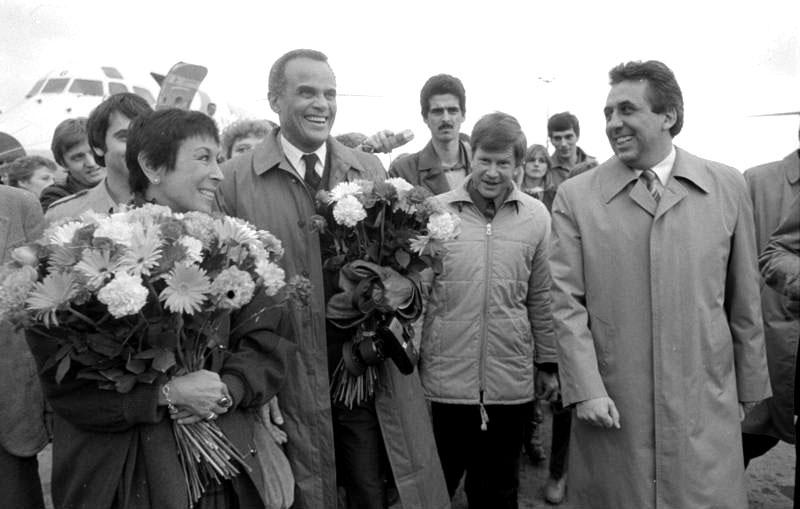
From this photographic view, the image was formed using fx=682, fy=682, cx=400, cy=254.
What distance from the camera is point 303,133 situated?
3.12 m

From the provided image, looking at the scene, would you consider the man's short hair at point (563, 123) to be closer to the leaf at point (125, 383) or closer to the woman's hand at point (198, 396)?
the woman's hand at point (198, 396)

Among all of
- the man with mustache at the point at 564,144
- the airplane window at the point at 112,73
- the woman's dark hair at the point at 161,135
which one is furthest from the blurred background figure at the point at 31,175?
the airplane window at the point at 112,73

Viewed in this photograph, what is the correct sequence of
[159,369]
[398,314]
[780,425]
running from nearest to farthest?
[159,369], [398,314], [780,425]

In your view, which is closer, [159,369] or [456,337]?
[159,369]

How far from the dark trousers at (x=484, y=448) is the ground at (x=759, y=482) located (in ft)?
2.47

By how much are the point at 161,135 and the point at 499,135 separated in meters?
1.73

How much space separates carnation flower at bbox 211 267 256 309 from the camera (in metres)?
2.02

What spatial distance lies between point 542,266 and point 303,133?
1420 mm

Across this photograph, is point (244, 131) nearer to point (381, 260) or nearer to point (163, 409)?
point (381, 260)

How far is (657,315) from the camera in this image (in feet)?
8.98

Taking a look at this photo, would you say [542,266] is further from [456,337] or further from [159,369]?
[159,369]

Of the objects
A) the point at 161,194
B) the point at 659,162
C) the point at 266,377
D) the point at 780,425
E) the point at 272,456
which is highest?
the point at 659,162

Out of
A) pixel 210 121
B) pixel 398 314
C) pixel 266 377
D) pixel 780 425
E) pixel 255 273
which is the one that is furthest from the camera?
pixel 780 425

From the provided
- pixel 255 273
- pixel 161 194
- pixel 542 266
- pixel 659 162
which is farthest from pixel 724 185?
pixel 161 194
